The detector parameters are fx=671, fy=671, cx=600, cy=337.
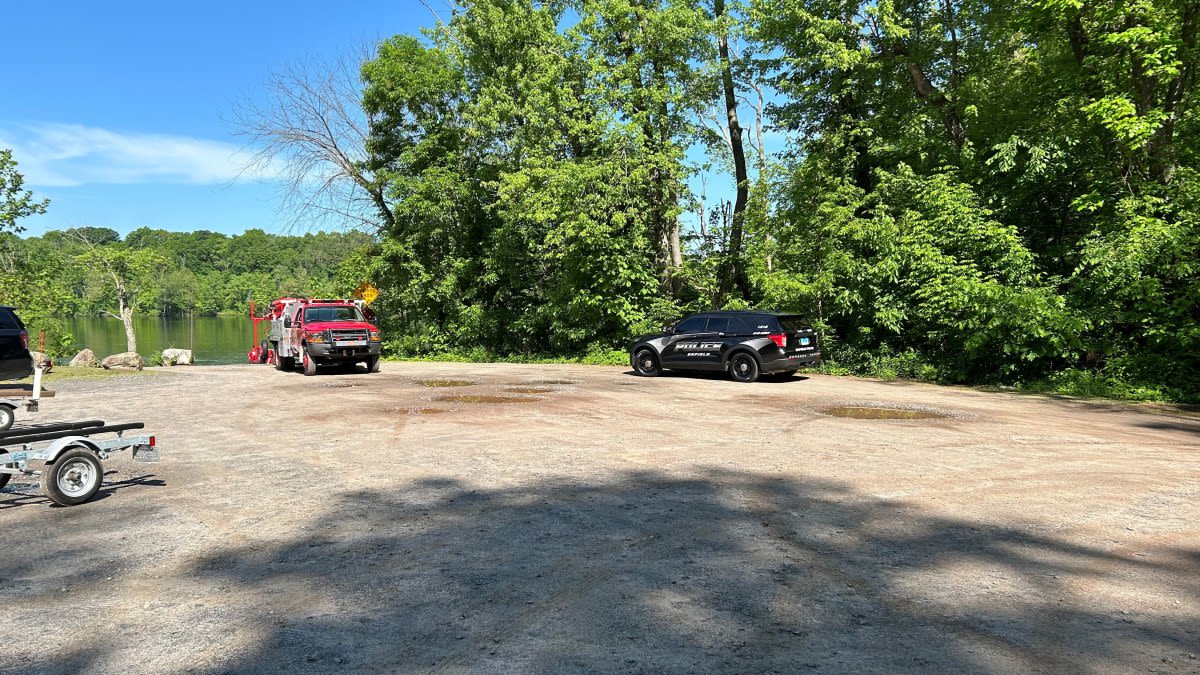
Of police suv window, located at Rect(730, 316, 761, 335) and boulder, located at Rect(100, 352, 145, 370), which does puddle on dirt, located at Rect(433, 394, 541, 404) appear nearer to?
police suv window, located at Rect(730, 316, 761, 335)

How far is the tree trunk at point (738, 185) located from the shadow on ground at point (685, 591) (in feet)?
63.5

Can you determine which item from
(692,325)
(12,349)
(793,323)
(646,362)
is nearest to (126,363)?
(12,349)

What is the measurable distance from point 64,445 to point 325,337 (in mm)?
13963

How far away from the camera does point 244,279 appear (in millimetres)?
138375

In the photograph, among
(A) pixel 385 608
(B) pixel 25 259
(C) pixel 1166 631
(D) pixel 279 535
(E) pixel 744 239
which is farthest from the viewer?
(B) pixel 25 259

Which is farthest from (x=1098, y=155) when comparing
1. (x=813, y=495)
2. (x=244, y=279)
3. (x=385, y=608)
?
(x=244, y=279)

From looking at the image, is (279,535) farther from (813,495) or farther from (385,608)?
(813,495)

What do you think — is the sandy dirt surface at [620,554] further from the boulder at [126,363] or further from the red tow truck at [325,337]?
the boulder at [126,363]

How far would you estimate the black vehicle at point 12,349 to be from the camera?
1111 centimetres

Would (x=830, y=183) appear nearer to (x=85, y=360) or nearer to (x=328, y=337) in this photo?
(x=328, y=337)

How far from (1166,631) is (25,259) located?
48.0 metres

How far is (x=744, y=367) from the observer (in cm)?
1633

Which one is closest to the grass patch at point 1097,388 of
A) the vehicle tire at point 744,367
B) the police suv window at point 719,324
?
the vehicle tire at point 744,367

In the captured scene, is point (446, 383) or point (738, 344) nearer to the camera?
point (738, 344)
